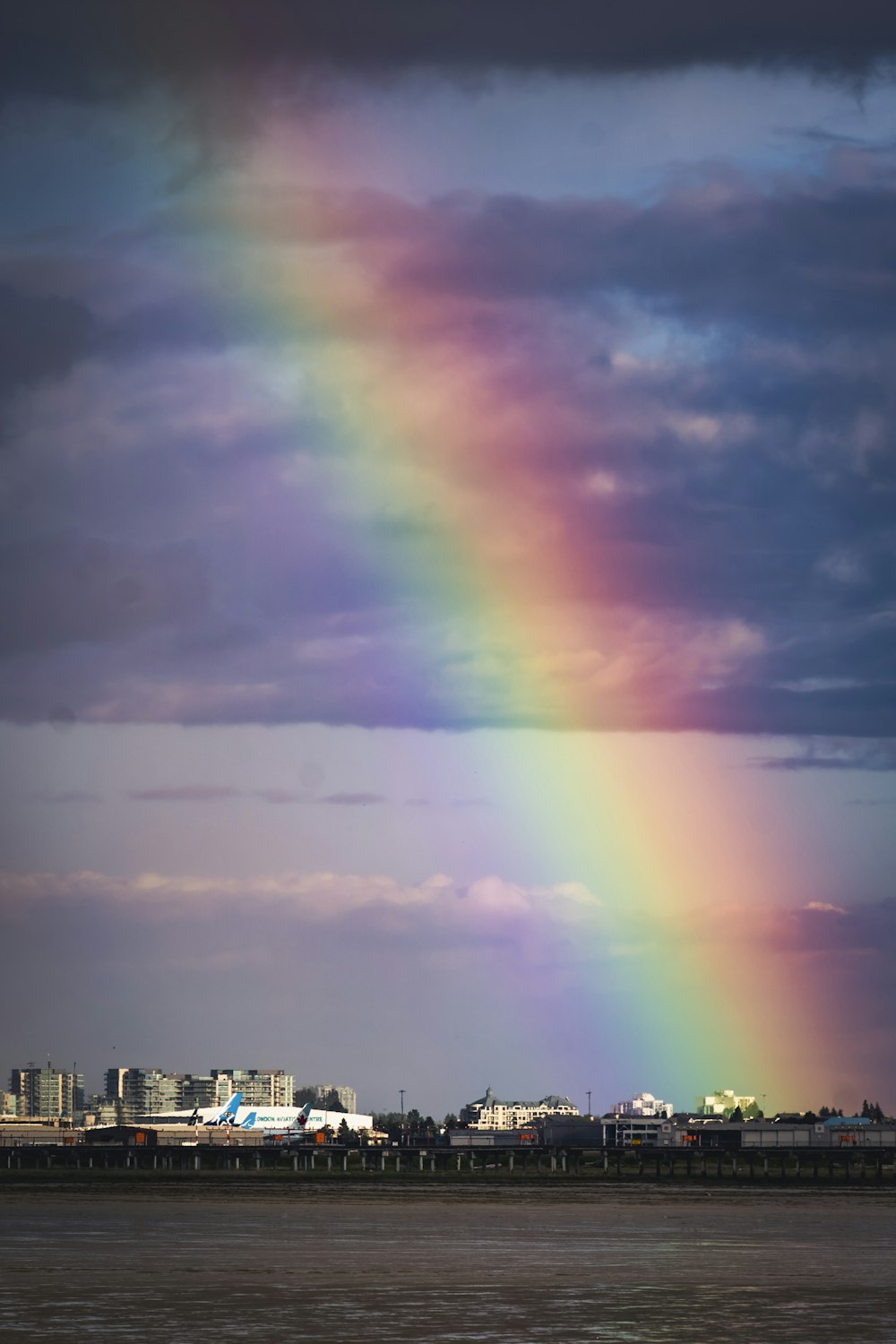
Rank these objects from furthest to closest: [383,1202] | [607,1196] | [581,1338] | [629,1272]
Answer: [607,1196] → [383,1202] → [629,1272] → [581,1338]

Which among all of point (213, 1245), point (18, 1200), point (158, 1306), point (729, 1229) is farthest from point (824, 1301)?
point (18, 1200)

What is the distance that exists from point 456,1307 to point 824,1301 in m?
10.5

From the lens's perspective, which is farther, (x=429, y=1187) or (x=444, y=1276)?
(x=429, y=1187)

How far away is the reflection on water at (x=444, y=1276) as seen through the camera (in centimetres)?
4241

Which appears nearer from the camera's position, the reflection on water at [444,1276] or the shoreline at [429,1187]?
the reflection on water at [444,1276]

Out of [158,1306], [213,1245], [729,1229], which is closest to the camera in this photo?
[158,1306]

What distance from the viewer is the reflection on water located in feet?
139

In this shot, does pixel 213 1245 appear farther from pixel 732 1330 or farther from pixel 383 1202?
pixel 383 1202

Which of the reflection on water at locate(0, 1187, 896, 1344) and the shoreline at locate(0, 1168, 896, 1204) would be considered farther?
the shoreline at locate(0, 1168, 896, 1204)

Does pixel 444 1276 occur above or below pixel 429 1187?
above

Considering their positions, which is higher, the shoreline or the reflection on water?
the reflection on water

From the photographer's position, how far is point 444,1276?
57.3 m

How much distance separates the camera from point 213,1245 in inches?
2837

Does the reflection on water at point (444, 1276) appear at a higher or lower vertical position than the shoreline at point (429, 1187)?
higher
